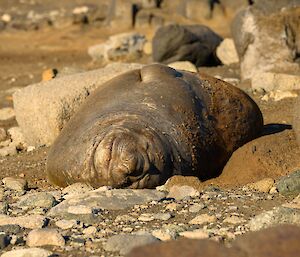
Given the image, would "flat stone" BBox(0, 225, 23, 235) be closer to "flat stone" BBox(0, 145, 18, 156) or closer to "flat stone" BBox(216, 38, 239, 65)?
"flat stone" BBox(0, 145, 18, 156)

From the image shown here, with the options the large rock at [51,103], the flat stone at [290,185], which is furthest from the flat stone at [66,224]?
the large rock at [51,103]

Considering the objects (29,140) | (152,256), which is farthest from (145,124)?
(152,256)

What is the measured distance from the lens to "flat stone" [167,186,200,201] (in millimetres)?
5273

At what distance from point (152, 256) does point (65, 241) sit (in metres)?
1.63

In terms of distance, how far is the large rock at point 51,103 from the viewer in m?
7.96

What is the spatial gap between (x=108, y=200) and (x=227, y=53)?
8.26 meters

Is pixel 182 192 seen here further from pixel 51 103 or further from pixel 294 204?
pixel 51 103

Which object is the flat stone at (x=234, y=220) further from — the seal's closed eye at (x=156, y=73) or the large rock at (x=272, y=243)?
the seal's closed eye at (x=156, y=73)

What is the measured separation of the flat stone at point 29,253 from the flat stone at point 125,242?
307mm

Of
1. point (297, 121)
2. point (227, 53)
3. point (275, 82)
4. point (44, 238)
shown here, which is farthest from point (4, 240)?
point (227, 53)

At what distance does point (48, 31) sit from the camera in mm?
19969

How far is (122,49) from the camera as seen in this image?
15234mm

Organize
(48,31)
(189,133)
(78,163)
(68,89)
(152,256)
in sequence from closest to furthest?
(152,256)
(78,163)
(189,133)
(68,89)
(48,31)

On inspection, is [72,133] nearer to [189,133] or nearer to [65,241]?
[189,133]
